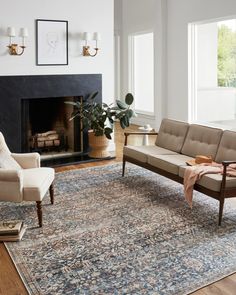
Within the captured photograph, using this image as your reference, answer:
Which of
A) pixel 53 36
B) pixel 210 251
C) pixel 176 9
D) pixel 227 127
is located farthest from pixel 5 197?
pixel 176 9

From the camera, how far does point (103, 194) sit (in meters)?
4.62

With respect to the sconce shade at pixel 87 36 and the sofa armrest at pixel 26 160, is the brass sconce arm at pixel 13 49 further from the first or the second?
the sofa armrest at pixel 26 160

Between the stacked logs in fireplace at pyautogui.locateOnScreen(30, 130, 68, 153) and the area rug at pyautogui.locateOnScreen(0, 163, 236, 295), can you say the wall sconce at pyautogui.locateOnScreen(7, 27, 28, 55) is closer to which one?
the stacked logs in fireplace at pyautogui.locateOnScreen(30, 130, 68, 153)

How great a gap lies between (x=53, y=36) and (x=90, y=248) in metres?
3.88

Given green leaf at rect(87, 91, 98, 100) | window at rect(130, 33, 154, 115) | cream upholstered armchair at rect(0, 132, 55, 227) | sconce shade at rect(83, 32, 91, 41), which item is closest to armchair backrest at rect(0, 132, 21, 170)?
cream upholstered armchair at rect(0, 132, 55, 227)

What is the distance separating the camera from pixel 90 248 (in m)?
3.21

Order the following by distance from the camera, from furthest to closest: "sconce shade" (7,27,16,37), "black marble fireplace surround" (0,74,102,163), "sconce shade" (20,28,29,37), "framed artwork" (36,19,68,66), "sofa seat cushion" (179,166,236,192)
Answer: "framed artwork" (36,19,68,66) < "black marble fireplace surround" (0,74,102,163) < "sconce shade" (20,28,29,37) < "sconce shade" (7,27,16,37) < "sofa seat cushion" (179,166,236,192)

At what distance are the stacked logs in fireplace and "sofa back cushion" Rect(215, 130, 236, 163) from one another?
3131 mm

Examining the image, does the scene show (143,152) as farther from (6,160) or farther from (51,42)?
(51,42)

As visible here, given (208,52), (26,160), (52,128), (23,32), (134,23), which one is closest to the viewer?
(26,160)

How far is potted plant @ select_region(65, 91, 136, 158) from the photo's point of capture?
20.4 ft

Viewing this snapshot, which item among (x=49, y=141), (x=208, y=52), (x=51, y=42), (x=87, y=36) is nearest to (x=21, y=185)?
(x=49, y=141)

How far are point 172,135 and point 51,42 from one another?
2.42 metres

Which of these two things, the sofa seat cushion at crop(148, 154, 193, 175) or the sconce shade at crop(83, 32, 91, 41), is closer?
the sofa seat cushion at crop(148, 154, 193, 175)
